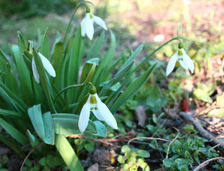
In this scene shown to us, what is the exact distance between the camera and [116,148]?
53.1 inches

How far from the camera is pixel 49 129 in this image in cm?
96

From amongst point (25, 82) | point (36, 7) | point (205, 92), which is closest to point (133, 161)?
point (25, 82)

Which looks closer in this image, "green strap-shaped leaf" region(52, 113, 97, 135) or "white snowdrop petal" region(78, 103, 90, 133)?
"white snowdrop petal" region(78, 103, 90, 133)

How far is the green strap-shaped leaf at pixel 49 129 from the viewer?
2.96ft

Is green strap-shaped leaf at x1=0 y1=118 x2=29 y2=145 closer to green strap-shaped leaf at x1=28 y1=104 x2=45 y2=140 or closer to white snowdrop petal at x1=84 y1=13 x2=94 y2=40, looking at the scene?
green strap-shaped leaf at x1=28 y1=104 x2=45 y2=140

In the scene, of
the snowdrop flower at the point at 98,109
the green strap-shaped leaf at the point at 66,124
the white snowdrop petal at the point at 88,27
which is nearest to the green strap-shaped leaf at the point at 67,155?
the green strap-shaped leaf at the point at 66,124

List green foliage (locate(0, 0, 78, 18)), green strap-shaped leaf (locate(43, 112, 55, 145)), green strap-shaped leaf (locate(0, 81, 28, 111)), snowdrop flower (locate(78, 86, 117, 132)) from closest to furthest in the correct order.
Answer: snowdrop flower (locate(78, 86, 117, 132))
green strap-shaped leaf (locate(43, 112, 55, 145))
green strap-shaped leaf (locate(0, 81, 28, 111))
green foliage (locate(0, 0, 78, 18))

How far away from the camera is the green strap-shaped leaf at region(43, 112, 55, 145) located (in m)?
0.90

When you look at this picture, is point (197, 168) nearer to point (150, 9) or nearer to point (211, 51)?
point (211, 51)

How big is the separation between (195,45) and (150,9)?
7.14ft

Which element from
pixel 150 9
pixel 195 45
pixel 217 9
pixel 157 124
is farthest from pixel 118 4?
pixel 157 124

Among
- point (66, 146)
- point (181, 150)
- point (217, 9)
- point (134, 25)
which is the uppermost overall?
point (217, 9)

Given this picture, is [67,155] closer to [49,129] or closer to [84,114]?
[49,129]

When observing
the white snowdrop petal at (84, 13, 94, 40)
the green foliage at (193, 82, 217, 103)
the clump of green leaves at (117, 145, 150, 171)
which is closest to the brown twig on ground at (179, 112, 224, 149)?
the green foliage at (193, 82, 217, 103)
